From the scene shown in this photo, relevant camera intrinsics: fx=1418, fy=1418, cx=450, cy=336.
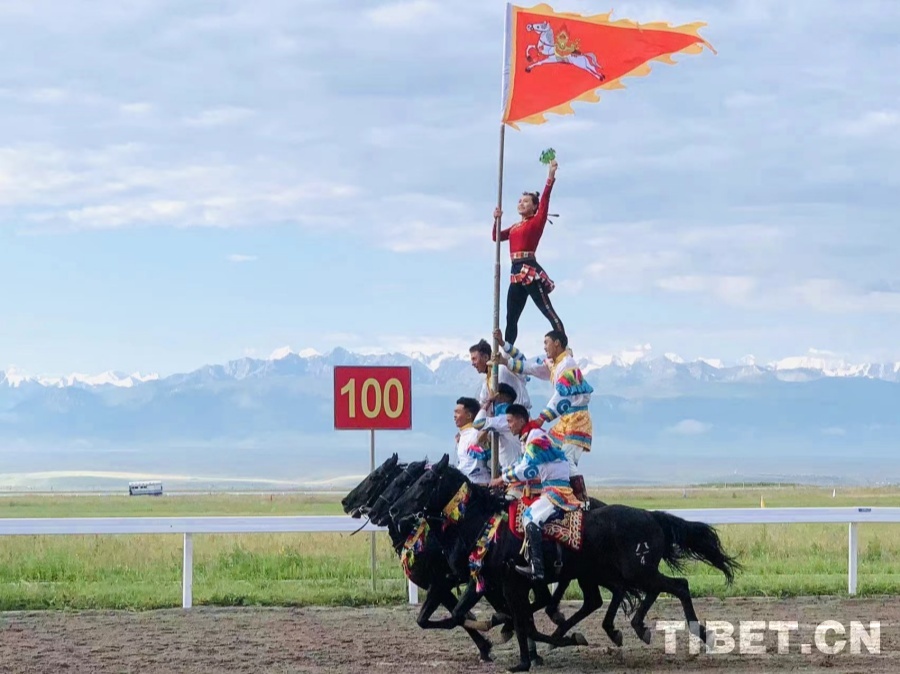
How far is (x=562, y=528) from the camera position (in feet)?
34.4

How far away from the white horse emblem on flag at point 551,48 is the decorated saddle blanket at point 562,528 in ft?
13.0

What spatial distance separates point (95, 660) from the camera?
10.5m

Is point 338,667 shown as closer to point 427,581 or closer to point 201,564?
point 427,581

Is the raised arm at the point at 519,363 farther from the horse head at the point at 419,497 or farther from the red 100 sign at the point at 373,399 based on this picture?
the red 100 sign at the point at 373,399

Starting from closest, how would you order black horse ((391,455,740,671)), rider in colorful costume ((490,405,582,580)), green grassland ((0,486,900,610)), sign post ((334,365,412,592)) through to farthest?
rider in colorful costume ((490,405,582,580)) < black horse ((391,455,740,671)) < green grassland ((0,486,900,610)) < sign post ((334,365,412,592))

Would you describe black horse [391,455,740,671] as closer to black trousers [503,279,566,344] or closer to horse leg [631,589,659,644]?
horse leg [631,589,659,644]

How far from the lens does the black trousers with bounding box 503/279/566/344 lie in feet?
39.5

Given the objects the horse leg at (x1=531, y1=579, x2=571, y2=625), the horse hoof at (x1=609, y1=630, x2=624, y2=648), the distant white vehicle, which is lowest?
the distant white vehicle

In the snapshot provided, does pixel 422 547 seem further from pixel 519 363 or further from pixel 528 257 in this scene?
pixel 528 257

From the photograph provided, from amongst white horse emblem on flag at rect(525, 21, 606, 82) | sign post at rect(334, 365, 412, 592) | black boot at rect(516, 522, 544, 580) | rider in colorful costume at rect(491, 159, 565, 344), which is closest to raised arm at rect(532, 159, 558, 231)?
rider in colorful costume at rect(491, 159, 565, 344)

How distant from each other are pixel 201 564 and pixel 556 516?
24.4 feet

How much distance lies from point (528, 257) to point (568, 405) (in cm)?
168

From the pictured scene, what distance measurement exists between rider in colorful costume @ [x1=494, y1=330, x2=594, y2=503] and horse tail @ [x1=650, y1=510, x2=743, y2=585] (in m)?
0.68

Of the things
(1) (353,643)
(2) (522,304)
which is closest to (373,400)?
(2) (522,304)
